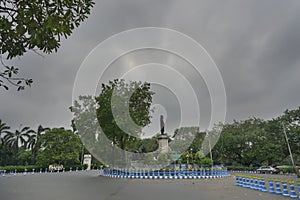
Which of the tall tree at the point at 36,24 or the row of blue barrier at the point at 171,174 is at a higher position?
the tall tree at the point at 36,24

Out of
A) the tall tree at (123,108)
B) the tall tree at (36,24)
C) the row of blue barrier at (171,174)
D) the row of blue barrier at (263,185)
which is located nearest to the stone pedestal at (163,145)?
the tall tree at (123,108)

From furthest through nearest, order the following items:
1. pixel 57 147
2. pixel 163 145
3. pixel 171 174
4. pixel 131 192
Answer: pixel 57 147
pixel 163 145
pixel 171 174
pixel 131 192

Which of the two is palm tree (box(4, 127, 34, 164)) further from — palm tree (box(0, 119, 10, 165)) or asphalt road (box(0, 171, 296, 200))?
asphalt road (box(0, 171, 296, 200))

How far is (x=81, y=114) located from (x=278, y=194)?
23.1m

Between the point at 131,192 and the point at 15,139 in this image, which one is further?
the point at 15,139

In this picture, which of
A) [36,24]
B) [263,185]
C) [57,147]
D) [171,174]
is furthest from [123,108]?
[57,147]

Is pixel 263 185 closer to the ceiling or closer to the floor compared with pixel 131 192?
closer to the ceiling

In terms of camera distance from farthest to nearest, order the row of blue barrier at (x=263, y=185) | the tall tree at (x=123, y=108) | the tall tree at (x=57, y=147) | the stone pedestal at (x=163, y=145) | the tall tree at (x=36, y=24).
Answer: the tall tree at (x=57, y=147)
the stone pedestal at (x=163, y=145)
the tall tree at (x=123, y=108)
the row of blue barrier at (x=263, y=185)
the tall tree at (x=36, y=24)

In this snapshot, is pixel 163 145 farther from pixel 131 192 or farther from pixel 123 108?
pixel 131 192

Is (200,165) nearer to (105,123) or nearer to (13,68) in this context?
(105,123)

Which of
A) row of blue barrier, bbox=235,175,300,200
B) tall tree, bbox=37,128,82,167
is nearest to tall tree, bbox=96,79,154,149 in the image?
row of blue barrier, bbox=235,175,300,200

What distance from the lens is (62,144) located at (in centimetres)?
3297

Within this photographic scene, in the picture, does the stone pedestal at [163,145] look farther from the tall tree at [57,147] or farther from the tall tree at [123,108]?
the tall tree at [57,147]

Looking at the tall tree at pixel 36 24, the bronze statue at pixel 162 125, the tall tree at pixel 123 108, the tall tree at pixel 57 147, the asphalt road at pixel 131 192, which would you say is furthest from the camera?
the tall tree at pixel 57 147
